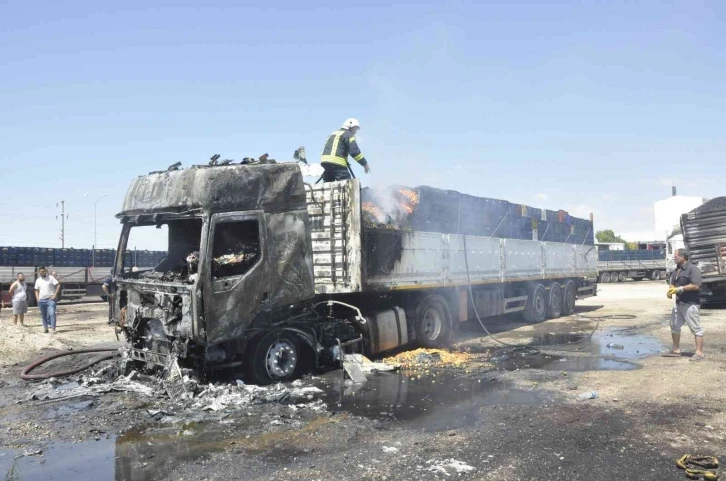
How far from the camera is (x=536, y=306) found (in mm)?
15680

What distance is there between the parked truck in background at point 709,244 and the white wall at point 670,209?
48.4m

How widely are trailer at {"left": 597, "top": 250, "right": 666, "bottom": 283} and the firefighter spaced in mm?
33922

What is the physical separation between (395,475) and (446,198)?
7.79 m

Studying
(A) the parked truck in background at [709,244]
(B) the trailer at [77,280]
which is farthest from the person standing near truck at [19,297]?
(A) the parked truck in background at [709,244]

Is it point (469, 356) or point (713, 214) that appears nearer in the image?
point (469, 356)

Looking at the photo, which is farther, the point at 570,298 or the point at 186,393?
the point at 570,298

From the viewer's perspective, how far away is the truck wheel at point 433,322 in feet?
34.9

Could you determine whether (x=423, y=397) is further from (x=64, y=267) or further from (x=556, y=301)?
(x=64, y=267)

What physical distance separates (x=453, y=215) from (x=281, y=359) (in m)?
5.50

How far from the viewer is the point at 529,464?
4.70 meters

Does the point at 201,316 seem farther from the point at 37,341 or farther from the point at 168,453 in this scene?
the point at 37,341

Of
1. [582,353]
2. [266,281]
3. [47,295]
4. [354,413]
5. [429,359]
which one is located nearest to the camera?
[354,413]

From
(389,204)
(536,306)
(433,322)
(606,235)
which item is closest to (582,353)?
(433,322)

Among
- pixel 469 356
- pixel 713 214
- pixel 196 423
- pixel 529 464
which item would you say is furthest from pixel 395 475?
pixel 713 214
